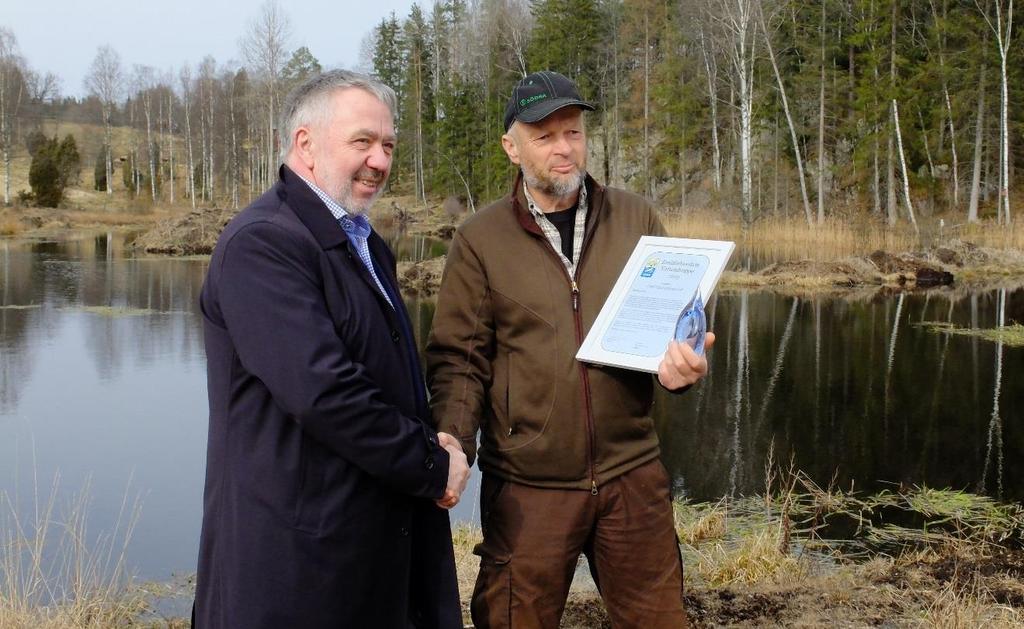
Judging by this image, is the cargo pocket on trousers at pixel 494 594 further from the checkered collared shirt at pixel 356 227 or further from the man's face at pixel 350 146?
the man's face at pixel 350 146

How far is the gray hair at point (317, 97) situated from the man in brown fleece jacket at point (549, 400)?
2.06ft

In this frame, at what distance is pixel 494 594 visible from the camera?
297 cm

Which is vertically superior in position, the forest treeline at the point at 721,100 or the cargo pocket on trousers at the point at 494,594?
the forest treeline at the point at 721,100

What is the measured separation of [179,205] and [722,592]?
57.1 metres

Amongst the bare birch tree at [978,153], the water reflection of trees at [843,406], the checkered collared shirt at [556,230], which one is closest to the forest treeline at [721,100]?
the bare birch tree at [978,153]

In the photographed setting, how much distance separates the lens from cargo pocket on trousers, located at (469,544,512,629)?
295 centimetres

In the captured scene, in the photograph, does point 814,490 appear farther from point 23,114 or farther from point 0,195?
point 23,114

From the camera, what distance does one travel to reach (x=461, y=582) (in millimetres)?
4863

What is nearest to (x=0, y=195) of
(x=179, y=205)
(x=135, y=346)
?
(x=179, y=205)

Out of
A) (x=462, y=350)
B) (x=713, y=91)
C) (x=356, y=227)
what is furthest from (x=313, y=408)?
(x=713, y=91)

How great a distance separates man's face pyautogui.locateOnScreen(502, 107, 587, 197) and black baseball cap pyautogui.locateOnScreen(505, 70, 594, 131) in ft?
0.12

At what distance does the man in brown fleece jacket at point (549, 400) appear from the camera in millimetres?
2928

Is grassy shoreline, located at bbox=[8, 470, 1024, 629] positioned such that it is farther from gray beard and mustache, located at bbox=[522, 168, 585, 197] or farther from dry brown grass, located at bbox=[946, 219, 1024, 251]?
dry brown grass, located at bbox=[946, 219, 1024, 251]

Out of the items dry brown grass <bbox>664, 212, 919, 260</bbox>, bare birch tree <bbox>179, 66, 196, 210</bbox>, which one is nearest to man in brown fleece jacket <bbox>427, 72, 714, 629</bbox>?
dry brown grass <bbox>664, 212, 919, 260</bbox>
